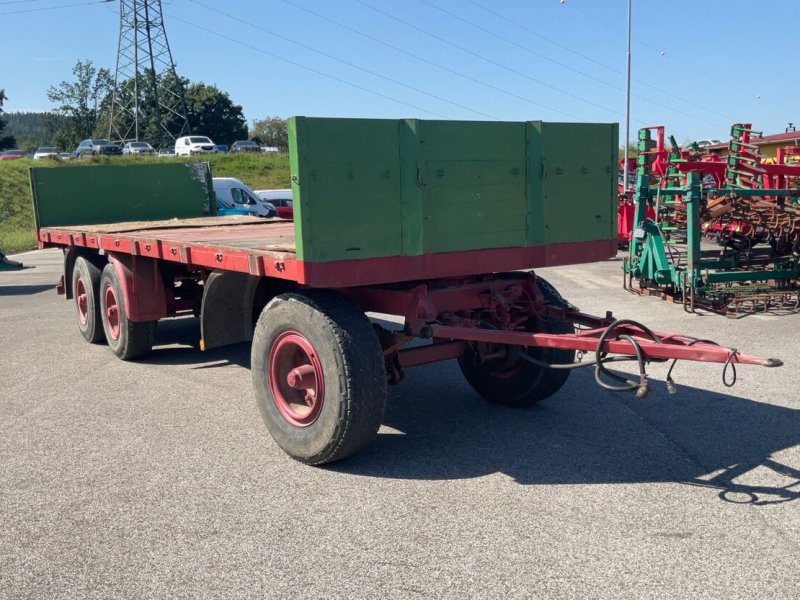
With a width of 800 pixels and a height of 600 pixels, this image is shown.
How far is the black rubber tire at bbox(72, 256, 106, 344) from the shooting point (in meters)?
8.62

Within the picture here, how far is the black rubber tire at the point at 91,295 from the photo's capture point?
8.62 metres

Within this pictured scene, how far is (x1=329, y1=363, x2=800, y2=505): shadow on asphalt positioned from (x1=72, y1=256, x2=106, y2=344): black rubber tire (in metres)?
4.11

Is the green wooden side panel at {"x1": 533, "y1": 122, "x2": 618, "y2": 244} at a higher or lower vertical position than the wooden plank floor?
higher

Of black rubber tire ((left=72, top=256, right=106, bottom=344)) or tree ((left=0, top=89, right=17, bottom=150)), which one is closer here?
black rubber tire ((left=72, top=256, right=106, bottom=344))

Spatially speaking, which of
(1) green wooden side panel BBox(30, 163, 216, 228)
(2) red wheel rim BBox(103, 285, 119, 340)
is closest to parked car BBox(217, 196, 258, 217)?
(1) green wooden side panel BBox(30, 163, 216, 228)

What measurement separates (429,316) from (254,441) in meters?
1.54

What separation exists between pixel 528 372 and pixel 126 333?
4194 mm

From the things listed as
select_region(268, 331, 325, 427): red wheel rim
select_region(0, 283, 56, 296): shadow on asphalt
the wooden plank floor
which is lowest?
select_region(0, 283, 56, 296): shadow on asphalt

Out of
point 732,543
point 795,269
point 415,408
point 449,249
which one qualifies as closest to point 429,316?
point 449,249

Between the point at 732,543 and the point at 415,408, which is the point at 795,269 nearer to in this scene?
the point at 415,408

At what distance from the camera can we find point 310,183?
432cm

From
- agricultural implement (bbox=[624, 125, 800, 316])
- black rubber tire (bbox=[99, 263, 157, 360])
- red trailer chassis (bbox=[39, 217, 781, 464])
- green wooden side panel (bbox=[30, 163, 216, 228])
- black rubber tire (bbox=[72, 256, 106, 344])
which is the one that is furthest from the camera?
agricultural implement (bbox=[624, 125, 800, 316])

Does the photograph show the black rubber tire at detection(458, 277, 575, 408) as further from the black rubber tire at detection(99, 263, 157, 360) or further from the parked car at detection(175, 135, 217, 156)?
the parked car at detection(175, 135, 217, 156)

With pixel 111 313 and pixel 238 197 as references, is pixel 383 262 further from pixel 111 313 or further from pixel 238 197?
pixel 238 197
